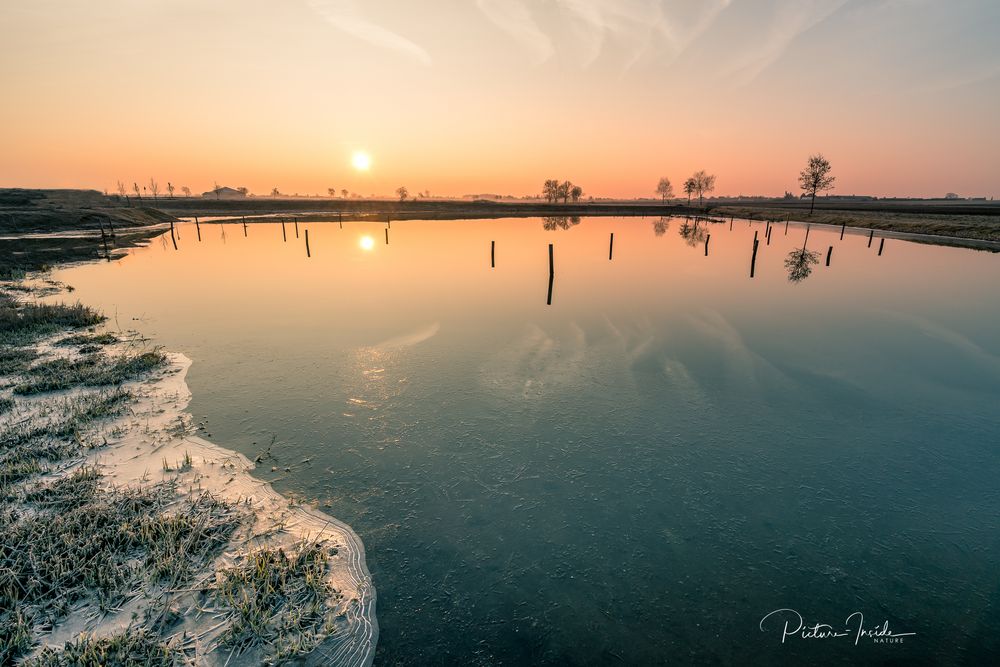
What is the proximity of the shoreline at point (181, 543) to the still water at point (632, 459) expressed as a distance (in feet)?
1.98

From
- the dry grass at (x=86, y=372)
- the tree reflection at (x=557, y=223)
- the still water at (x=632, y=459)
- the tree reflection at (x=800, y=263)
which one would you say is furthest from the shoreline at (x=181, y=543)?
the tree reflection at (x=557, y=223)

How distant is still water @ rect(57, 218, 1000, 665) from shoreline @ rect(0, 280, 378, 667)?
0.60 m

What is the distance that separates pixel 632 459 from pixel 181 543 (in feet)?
30.4

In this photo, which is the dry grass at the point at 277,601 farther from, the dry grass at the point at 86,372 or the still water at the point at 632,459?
the dry grass at the point at 86,372

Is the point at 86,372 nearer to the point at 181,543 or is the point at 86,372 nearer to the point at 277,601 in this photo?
the point at 181,543

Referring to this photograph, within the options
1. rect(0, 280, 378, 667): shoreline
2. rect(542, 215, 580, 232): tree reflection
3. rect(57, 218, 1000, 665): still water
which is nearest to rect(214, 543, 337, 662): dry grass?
rect(0, 280, 378, 667): shoreline

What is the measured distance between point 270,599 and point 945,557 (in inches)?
457

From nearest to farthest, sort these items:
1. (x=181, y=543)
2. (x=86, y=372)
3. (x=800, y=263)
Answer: (x=181, y=543) → (x=86, y=372) → (x=800, y=263)

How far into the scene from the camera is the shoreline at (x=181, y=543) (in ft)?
18.4

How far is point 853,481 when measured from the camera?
958 cm

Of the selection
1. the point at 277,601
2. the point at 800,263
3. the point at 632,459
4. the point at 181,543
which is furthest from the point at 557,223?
the point at 277,601

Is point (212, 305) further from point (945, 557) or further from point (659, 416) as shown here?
point (945, 557)

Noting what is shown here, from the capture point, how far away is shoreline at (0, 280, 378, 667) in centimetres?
559

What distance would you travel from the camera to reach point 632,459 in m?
10.4
